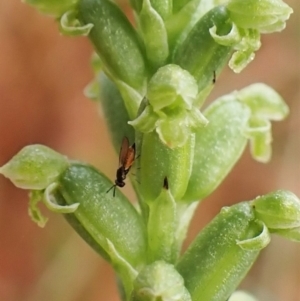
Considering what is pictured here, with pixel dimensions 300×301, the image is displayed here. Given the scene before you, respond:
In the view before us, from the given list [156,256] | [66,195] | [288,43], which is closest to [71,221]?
[66,195]

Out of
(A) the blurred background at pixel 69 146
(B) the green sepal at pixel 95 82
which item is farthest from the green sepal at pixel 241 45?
(A) the blurred background at pixel 69 146

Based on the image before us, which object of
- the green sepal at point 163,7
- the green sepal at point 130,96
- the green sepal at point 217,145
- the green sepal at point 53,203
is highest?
the green sepal at point 163,7

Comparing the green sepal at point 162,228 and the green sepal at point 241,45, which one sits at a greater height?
the green sepal at point 241,45

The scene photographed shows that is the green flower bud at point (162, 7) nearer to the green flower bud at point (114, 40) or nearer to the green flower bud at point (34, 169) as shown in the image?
the green flower bud at point (114, 40)

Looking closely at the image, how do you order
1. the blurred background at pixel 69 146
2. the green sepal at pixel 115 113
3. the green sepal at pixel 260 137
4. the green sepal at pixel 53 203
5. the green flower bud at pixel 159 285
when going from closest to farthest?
the green flower bud at pixel 159 285
the green sepal at pixel 53 203
the green sepal at pixel 115 113
the green sepal at pixel 260 137
the blurred background at pixel 69 146

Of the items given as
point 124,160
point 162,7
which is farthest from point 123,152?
point 162,7

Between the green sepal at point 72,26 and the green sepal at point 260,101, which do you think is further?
the green sepal at point 260,101

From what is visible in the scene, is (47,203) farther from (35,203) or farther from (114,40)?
(114,40)

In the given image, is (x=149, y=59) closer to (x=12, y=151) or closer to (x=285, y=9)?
(x=285, y=9)
